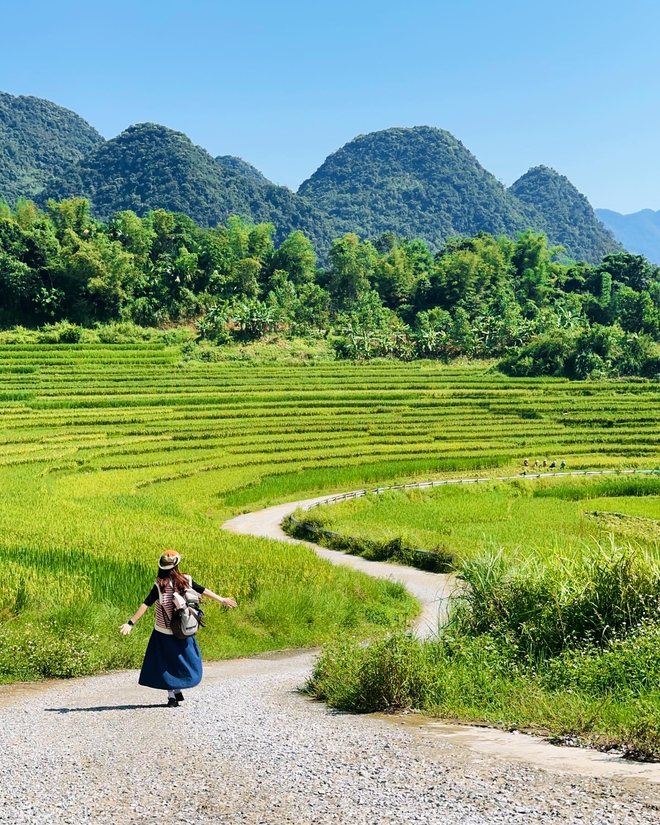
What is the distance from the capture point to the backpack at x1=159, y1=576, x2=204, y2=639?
8625 millimetres

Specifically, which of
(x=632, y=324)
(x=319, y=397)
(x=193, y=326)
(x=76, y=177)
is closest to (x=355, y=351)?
(x=193, y=326)

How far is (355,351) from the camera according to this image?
77.1m

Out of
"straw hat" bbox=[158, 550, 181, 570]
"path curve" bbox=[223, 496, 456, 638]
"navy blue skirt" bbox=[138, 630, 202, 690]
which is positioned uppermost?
"straw hat" bbox=[158, 550, 181, 570]

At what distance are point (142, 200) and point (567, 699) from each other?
18966 cm

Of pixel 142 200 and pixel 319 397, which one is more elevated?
pixel 142 200

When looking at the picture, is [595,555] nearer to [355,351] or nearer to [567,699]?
[567,699]

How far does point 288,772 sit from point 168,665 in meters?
2.68

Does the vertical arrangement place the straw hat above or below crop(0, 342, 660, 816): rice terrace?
above

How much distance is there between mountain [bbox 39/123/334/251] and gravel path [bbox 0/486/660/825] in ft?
595

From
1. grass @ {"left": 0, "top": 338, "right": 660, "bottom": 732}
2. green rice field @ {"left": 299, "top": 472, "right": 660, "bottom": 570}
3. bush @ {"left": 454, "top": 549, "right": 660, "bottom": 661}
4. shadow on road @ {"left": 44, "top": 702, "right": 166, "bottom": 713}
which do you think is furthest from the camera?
green rice field @ {"left": 299, "top": 472, "right": 660, "bottom": 570}

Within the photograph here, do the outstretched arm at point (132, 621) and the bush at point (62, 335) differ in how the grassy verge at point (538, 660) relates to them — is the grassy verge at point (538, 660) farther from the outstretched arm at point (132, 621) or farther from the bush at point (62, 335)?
the bush at point (62, 335)

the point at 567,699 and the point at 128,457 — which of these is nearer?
the point at 567,699

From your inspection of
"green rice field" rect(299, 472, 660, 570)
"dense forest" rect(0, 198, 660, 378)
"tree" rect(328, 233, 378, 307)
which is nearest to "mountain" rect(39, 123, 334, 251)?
"dense forest" rect(0, 198, 660, 378)

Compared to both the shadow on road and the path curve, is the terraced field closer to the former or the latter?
the path curve
